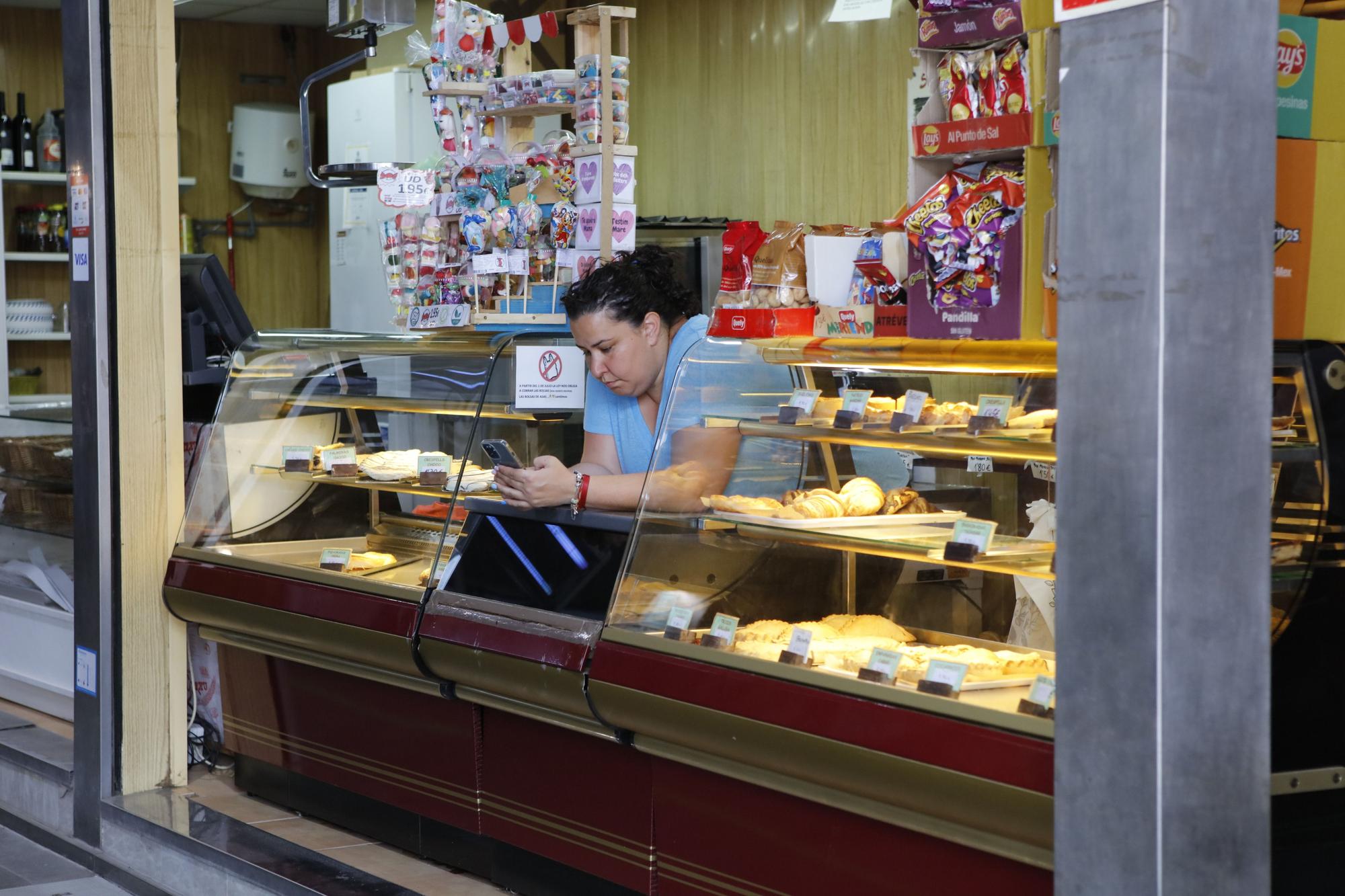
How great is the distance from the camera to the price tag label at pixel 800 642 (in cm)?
258

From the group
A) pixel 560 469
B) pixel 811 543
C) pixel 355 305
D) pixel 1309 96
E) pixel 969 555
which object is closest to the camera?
pixel 1309 96

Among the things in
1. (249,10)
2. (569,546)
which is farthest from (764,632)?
(249,10)

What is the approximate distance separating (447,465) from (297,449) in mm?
619

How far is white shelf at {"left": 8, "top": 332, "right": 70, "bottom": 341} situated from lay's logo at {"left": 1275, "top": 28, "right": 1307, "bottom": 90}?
6894 mm

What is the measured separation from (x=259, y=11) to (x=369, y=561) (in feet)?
17.5

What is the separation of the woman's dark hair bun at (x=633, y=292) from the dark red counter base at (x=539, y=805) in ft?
3.11

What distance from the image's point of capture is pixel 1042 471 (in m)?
2.51

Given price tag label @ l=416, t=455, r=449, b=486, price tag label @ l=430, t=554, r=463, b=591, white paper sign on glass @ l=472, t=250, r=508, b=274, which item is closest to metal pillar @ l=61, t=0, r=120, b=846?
price tag label @ l=416, t=455, r=449, b=486

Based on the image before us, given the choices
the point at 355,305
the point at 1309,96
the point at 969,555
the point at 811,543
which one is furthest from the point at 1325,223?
the point at 355,305

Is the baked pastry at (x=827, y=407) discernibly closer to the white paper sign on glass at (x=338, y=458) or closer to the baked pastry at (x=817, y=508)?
the baked pastry at (x=817, y=508)

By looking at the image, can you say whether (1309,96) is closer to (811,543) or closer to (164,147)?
(811,543)

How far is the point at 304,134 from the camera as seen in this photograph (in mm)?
4496

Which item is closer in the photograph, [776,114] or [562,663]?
[562,663]

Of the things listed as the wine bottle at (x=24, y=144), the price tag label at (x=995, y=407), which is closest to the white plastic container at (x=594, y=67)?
the price tag label at (x=995, y=407)
